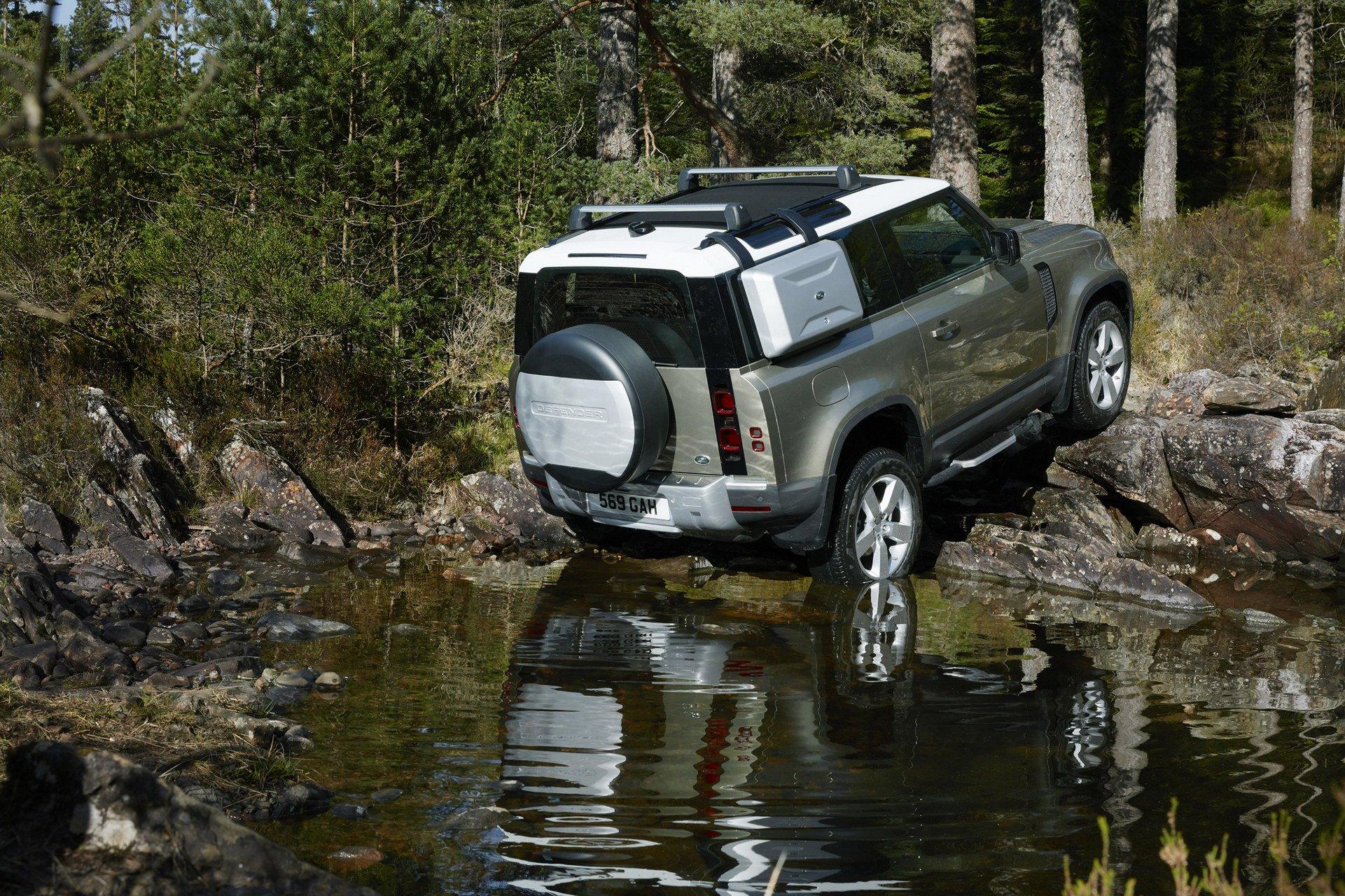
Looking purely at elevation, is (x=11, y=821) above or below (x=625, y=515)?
below

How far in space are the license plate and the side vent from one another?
3246mm

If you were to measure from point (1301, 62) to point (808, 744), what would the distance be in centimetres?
2470

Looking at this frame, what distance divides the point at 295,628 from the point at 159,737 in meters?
2.12

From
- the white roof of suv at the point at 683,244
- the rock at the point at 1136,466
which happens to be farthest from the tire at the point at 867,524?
the rock at the point at 1136,466

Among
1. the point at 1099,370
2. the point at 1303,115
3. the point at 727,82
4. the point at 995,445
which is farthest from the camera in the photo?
the point at 1303,115

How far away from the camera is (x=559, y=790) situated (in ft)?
15.0

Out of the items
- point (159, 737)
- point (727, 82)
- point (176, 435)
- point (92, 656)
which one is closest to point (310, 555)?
point (176, 435)

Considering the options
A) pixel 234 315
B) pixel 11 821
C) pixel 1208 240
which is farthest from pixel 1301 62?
pixel 11 821

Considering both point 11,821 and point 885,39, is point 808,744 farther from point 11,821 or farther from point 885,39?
point 885,39

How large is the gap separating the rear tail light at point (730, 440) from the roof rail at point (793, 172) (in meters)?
1.84

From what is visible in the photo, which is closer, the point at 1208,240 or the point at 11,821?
the point at 11,821

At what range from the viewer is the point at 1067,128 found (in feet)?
51.0

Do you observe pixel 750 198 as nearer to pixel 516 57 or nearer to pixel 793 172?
pixel 793 172

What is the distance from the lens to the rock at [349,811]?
14.3 feet
